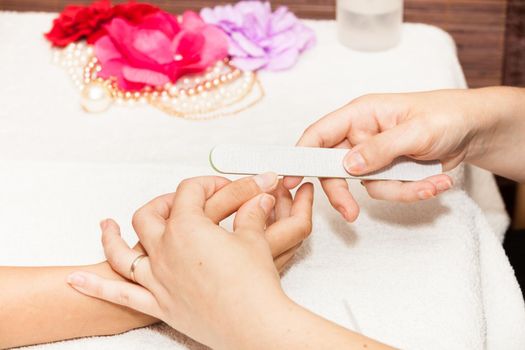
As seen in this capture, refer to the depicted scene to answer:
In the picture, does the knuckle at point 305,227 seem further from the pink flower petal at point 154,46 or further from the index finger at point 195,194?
the pink flower petal at point 154,46

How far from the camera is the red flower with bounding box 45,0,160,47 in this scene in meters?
1.15

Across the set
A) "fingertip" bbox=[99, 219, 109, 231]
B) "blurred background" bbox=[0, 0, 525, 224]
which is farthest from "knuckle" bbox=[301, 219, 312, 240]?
"blurred background" bbox=[0, 0, 525, 224]

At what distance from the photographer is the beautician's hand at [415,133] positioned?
78 centimetres

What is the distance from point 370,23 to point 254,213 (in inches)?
20.0

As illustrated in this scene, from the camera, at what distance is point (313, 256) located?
0.83 m

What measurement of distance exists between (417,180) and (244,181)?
19cm

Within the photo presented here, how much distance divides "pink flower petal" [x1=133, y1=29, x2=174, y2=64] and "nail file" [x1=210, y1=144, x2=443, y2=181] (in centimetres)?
34

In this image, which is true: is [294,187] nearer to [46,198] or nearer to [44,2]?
[46,198]

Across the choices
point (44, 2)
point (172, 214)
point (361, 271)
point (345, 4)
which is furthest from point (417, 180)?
point (44, 2)

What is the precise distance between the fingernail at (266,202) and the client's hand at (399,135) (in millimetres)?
67

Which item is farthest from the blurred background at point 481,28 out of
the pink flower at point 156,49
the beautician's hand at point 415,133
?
the beautician's hand at point 415,133

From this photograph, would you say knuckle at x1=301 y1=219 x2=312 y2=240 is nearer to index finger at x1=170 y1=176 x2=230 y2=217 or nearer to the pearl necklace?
index finger at x1=170 y1=176 x2=230 y2=217

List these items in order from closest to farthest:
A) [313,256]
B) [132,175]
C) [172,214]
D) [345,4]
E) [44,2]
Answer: [172,214], [313,256], [132,175], [345,4], [44,2]

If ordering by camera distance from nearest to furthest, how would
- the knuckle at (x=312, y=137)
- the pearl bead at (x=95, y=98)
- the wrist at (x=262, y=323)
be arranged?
1. the wrist at (x=262, y=323)
2. the knuckle at (x=312, y=137)
3. the pearl bead at (x=95, y=98)
